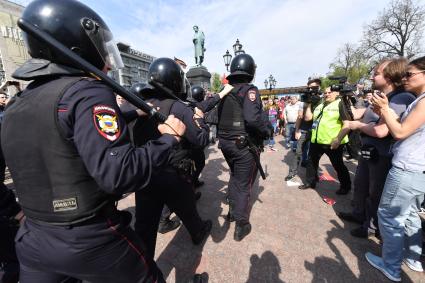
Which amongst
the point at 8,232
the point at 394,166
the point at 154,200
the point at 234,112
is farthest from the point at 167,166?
the point at 394,166

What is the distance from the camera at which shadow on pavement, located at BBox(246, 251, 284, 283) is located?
7.29 feet

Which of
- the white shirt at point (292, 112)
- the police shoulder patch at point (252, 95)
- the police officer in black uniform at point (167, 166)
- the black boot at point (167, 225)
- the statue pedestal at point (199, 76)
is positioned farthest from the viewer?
the statue pedestal at point (199, 76)

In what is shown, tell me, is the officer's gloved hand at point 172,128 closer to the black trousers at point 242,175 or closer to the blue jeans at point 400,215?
the black trousers at point 242,175

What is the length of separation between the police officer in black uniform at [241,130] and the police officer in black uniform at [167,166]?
689mm

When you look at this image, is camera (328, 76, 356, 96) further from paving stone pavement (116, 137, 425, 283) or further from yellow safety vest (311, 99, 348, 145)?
paving stone pavement (116, 137, 425, 283)

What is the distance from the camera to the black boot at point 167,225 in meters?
3.11

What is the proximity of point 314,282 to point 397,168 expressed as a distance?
134 centimetres

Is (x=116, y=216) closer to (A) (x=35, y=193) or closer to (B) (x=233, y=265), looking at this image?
(A) (x=35, y=193)

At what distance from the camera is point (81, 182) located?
1.05 meters

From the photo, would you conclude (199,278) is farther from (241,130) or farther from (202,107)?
(202,107)

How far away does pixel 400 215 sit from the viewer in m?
1.99

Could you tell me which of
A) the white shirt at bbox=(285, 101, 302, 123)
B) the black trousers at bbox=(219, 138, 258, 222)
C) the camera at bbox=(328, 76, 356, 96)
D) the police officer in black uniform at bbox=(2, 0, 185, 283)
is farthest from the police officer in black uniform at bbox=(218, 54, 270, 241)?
the white shirt at bbox=(285, 101, 302, 123)

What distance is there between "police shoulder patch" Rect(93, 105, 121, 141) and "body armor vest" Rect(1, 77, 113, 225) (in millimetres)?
156

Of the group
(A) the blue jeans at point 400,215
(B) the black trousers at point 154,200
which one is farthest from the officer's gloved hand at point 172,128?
(A) the blue jeans at point 400,215
